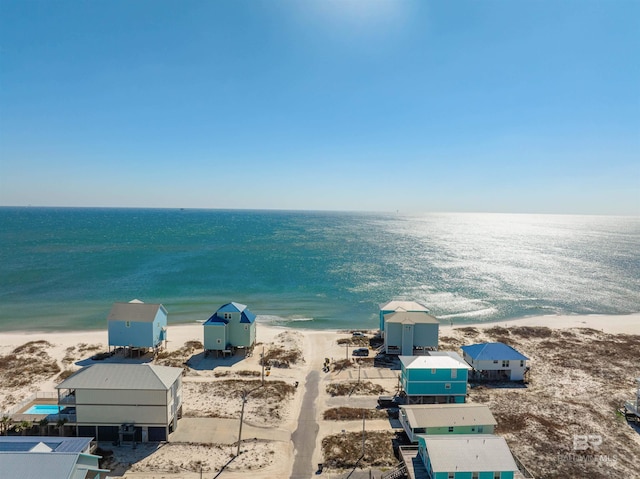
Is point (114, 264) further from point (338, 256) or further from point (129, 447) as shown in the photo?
point (129, 447)

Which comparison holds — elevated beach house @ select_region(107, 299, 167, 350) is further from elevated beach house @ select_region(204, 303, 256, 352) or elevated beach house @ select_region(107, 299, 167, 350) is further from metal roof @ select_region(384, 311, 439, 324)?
metal roof @ select_region(384, 311, 439, 324)

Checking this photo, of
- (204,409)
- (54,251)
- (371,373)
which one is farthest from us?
(54,251)

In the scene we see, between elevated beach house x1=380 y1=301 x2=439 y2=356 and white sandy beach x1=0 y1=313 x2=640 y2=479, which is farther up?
elevated beach house x1=380 y1=301 x2=439 y2=356

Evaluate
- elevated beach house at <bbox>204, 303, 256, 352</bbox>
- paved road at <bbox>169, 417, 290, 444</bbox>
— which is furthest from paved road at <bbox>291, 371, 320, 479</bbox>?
elevated beach house at <bbox>204, 303, 256, 352</bbox>

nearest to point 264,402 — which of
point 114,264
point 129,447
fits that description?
point 129,447

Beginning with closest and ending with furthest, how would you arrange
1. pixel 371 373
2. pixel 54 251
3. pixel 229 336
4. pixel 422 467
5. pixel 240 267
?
pixel 422 467 → pixel 371 373 → pixel 229 336 → pixel 240 267 → pixel 54 251

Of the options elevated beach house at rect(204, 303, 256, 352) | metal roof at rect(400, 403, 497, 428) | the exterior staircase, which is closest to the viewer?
the exterior staircase

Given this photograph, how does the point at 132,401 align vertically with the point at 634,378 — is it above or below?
above
